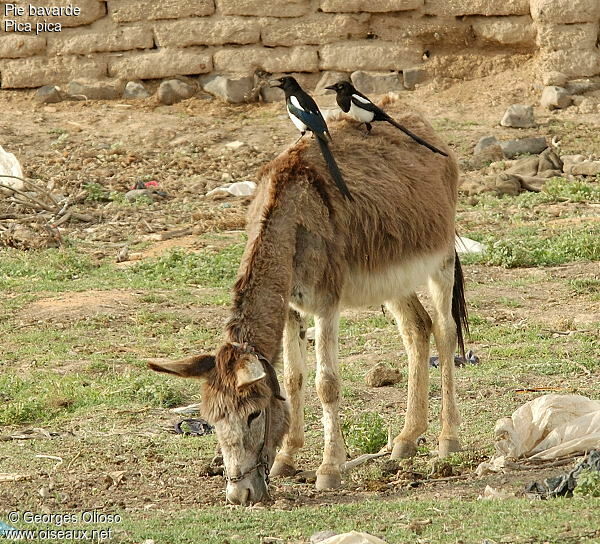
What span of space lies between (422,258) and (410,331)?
523mm

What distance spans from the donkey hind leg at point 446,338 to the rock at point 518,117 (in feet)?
24.6

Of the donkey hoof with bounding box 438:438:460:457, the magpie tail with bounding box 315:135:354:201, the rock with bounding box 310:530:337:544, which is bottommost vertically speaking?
the donkey hoof with bounding box 438:438:460:457

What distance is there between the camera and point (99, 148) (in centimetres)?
1444

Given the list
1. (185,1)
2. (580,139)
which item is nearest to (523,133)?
(580,139)

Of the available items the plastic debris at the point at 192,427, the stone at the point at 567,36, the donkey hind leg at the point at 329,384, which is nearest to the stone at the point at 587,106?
the stone at the point at 567,36

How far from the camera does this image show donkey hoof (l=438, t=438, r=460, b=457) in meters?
7.00

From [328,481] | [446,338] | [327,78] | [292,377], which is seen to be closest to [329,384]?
[292,377]

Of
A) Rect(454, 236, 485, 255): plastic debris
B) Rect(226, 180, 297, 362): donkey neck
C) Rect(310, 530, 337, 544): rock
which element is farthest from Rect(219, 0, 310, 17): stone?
Rect(310, 530, 337, 544): rock

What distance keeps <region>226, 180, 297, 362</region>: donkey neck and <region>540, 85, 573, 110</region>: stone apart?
9294 mm

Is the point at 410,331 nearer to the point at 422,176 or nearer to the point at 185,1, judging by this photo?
the point at 422,176

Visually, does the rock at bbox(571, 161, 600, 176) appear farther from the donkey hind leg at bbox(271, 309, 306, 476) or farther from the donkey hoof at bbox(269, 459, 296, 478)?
the donkey hoof at bbox(269, 459, 296, 478)

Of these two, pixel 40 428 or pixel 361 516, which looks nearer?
pixel 361 516

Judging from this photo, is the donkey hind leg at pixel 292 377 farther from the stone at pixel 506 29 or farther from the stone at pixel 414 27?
the stone at pixel 506 29

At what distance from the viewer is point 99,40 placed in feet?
50.7
